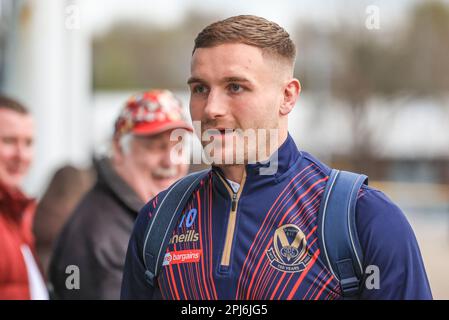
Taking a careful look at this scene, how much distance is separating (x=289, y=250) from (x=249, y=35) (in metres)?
0.56

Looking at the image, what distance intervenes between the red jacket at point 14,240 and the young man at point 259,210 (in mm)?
1935

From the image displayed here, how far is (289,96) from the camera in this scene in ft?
7.55

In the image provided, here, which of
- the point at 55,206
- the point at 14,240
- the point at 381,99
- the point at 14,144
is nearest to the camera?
the point at 14,240

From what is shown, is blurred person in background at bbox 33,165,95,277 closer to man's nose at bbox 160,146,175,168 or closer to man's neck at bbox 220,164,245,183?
man's nose at bbox 160,146,175,168

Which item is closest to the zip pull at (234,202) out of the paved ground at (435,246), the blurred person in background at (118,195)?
the blurred person in background at (118,195)

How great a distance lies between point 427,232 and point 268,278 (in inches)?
785

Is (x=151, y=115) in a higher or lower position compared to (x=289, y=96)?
lower

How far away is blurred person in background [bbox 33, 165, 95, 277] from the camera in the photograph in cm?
500

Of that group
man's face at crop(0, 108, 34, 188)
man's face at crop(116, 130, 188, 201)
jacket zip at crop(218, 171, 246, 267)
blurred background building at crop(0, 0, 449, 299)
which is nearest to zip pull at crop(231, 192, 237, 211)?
jacket zip at crop(218, 171, 246, 267)

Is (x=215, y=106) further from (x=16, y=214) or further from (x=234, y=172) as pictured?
(x=16, y=214)

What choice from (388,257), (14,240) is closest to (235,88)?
(388,257)

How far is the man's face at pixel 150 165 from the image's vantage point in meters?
4.17

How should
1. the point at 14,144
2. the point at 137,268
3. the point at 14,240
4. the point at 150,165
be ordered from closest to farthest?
the point at 137,268, the point at 150,165, the point at 14,240, the point at 14,144

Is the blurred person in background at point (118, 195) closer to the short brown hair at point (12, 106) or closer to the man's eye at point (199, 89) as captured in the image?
the short brown hair at point (12, 106)
